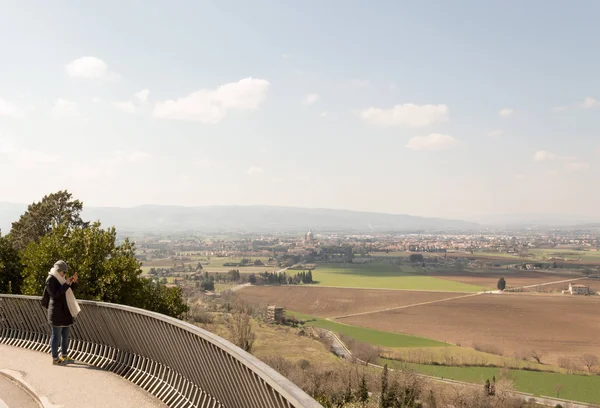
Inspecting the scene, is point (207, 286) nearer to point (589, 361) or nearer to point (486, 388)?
point (486, 388)

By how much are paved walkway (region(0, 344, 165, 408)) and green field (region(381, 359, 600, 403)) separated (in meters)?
60.8

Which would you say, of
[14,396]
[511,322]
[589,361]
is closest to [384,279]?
[511,322]

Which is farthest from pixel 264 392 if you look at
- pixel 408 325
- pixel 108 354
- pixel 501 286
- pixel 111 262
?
pixel 501 286

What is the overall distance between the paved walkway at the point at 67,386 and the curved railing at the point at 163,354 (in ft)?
0.83

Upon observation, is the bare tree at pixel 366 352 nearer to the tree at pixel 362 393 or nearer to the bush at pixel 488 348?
the bush at pixel 488 348

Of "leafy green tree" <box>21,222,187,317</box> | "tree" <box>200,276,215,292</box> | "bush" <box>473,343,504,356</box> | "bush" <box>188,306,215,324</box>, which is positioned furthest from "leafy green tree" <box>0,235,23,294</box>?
"tree" <box>200,276,215,292</box>

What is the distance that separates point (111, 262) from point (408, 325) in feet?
257

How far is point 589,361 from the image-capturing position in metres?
69.2

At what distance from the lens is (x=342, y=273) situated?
7092 inches

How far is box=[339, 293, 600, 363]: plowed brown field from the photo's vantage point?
7725cm

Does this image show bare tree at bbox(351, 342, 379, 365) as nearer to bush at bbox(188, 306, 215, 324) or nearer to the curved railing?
bush at bbox(188, 306, 215, 324)

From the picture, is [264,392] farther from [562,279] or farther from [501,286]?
[562,279]

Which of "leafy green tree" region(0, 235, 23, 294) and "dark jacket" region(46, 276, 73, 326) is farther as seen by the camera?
"leafy green tree" region(0, 235, 23, 294)

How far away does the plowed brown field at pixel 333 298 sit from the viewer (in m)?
110
